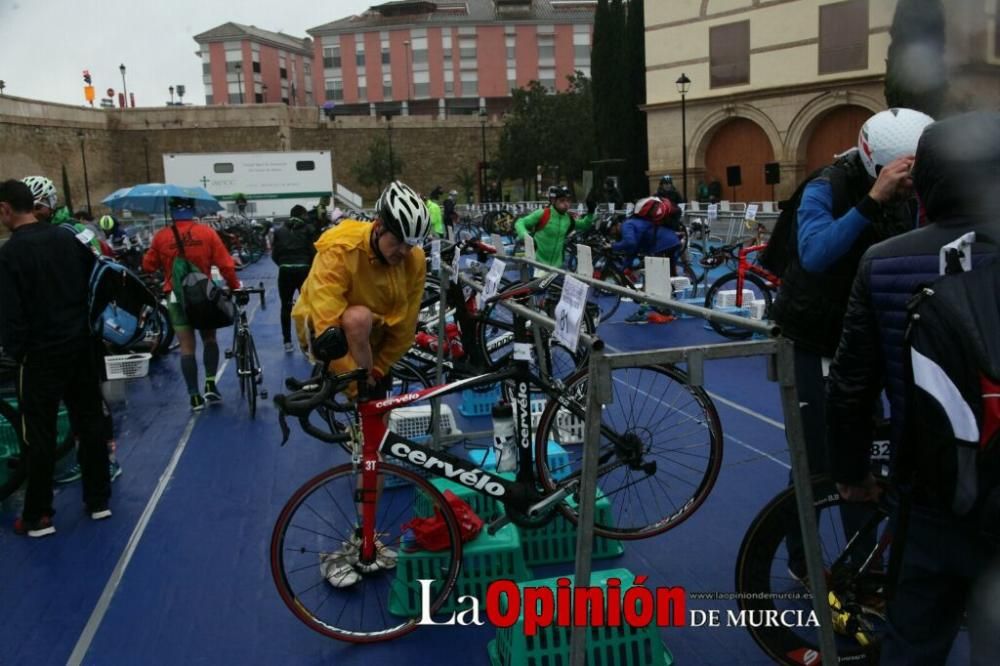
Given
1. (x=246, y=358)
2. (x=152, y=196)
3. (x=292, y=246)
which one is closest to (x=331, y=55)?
(x=152, y=196)

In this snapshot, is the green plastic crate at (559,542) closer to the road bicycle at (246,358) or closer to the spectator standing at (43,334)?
the spectator standing at (43,334)

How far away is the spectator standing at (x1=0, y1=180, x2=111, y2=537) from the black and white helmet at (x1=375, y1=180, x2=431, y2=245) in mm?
2062

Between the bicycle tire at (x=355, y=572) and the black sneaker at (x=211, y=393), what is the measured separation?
3648mm

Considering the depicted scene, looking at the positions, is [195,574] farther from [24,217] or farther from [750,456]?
[750,456]

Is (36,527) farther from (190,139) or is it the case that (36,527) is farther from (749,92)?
(190,139)

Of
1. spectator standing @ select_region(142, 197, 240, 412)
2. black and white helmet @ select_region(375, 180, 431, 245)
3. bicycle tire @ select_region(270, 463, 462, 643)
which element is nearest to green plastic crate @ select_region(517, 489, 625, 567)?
bicycle tire @ select_region(270, 463, 462, 643)

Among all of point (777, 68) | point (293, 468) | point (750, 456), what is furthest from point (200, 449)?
point (777, 68)

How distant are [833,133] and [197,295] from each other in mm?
25314

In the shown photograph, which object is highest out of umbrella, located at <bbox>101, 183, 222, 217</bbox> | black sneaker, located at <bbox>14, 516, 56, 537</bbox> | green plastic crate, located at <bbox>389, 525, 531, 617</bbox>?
umbrella, located at <bbox>101, 183, 222, 217</bbox>

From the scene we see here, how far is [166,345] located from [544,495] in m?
7.51

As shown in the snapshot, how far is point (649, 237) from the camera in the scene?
10.6 meters

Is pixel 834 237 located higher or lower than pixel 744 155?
lower

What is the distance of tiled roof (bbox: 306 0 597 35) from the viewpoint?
71.8 meters

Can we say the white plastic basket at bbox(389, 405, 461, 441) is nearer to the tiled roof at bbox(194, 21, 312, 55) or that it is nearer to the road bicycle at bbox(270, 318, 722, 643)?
the road bicycle at bbox(270, 318, 722, 643)
